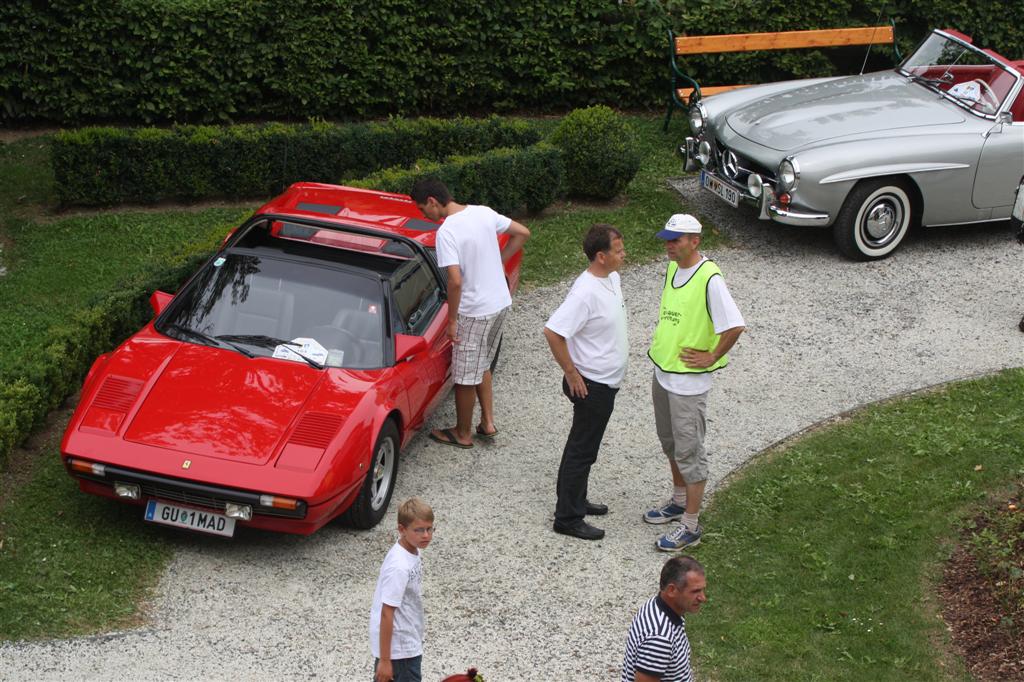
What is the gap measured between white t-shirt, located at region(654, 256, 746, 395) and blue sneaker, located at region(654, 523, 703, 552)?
90 centimetres

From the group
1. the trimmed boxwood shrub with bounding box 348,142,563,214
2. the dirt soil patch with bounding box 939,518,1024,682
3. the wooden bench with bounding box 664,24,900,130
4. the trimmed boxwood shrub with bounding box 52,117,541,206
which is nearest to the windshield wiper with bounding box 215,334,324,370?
the trimmed boxwood shrub with bounding box 348,142,563,214

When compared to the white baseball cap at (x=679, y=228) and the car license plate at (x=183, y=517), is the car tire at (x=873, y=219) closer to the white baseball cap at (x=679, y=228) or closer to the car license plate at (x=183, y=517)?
the white baseball cap at (x=679, y=228)

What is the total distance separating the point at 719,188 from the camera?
462 inches

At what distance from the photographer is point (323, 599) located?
6.64 metres

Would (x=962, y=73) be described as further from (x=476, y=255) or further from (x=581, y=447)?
(x=581, y=447)

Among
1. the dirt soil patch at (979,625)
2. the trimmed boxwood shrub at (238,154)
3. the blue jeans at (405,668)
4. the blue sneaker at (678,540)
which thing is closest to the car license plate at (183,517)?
the blue jeans at (405,668)

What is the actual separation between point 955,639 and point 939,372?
12.3ft

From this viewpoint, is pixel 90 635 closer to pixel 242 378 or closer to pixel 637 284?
pixel 242 378

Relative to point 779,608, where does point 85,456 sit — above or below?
above

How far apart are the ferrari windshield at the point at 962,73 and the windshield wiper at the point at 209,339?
7.77 metres

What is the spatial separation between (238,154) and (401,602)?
8.30 m

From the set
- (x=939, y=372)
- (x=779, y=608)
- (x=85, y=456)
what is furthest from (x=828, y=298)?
(x=85, y=456)

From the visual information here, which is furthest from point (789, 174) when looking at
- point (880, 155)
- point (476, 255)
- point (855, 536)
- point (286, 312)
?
point (286, 312)

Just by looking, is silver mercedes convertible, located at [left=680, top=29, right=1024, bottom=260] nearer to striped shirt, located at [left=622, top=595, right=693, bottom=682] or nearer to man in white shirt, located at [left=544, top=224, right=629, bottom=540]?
man in white shirt, located at [left=544, top=224, right=629, bottom=540]
